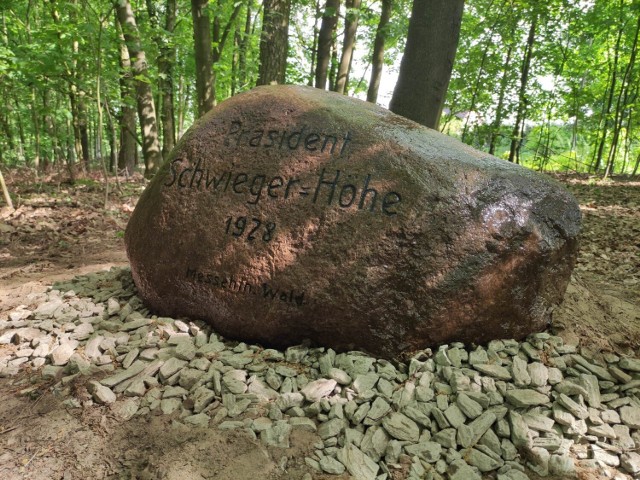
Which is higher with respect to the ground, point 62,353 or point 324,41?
point 324,41

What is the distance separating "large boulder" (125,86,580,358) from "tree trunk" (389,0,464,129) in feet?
4.46

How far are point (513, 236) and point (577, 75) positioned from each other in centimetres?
1028

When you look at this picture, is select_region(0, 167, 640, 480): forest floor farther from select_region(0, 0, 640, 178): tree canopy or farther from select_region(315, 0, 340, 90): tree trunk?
select_region(315, 0, 340, 90): tree trunk

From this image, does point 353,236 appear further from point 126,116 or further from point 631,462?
point 126,116

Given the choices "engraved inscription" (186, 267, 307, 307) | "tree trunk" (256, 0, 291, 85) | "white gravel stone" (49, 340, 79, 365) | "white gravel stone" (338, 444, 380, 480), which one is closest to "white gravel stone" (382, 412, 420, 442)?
"white gravel stone" (338, 444, 380, 480)

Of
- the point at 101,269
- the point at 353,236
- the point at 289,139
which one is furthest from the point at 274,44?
the point at 353,236

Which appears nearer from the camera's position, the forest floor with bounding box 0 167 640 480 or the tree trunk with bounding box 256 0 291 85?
the forest floor with bounding box 0 167 640 480

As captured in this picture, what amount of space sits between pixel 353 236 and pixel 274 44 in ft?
14.5

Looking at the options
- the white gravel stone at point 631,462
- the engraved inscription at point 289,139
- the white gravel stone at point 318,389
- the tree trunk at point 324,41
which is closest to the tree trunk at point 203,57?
the tree trunk at point 324,41

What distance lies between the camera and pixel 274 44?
5.81 metres

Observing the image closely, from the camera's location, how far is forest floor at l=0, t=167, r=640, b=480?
6.04 ft

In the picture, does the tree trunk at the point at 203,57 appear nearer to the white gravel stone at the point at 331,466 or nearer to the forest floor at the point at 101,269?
the forest floor at the point at 101,269

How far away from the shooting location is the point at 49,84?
6.06 m

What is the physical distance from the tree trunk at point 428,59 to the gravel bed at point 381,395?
260 centimetres
